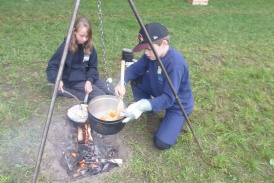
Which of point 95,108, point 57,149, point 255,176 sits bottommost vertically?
point 255,176

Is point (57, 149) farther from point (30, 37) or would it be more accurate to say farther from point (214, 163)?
point (30, 37)

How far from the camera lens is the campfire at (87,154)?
2.54 meters

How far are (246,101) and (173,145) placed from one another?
5.21 ft

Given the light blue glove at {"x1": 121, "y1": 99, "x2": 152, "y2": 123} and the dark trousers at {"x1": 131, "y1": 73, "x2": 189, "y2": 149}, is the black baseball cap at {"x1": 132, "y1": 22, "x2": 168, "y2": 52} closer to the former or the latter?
the light blue glove at {"x1": 121, "y1": 99, "x2": 152, "y2": 123}

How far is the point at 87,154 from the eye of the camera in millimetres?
2666

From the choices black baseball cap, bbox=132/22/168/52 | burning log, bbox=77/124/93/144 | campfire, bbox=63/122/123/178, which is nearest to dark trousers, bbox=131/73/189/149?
campfire, bbox=63/122/123/178

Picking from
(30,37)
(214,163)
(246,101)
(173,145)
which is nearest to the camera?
(214,163)

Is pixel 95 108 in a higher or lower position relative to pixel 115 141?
higher

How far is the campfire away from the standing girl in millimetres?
607

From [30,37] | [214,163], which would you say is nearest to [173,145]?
[214,163]

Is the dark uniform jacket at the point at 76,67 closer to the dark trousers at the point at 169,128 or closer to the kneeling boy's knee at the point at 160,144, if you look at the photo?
the dark trousers at the point at 169,128

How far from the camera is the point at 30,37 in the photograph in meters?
5.25

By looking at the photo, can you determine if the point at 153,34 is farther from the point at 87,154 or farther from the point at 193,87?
the point at 193,87

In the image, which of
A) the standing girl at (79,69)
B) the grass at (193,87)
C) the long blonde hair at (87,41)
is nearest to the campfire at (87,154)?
the grass at (193,87)
